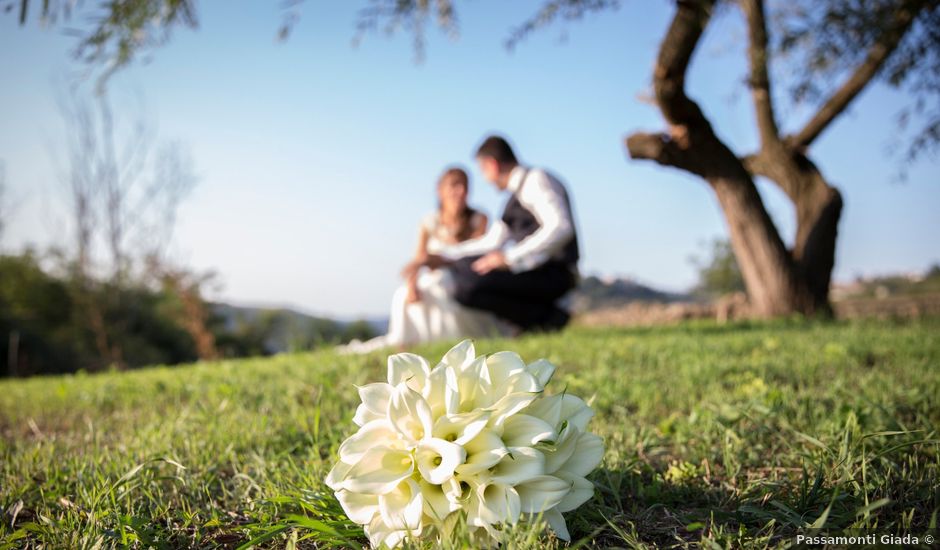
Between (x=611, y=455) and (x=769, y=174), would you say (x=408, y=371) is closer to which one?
(x=611, y=455)

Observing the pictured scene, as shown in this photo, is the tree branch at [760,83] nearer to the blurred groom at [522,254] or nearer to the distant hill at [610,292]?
the blurred groom at [522,254]

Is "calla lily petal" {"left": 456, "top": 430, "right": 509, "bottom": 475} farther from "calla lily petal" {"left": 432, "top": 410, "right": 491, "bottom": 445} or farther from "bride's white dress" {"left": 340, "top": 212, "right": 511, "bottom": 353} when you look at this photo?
"bride's white dress" {"left": 340, "top": 212, "right": 511, "bottom": 353}

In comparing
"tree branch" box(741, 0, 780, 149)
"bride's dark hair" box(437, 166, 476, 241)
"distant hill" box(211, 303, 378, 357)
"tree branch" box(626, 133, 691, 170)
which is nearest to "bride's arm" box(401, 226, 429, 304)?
"bride's dark hair" box(437, 166, 476, 241)

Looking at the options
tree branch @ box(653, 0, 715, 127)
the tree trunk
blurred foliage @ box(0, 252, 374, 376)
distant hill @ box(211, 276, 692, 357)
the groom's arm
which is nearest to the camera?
the groom's arm

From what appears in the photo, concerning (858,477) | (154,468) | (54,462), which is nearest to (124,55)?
(54,462)

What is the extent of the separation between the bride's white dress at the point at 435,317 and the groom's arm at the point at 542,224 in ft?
2.59

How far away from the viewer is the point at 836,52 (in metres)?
8.88

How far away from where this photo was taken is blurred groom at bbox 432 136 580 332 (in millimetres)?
6160

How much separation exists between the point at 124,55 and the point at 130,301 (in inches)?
427

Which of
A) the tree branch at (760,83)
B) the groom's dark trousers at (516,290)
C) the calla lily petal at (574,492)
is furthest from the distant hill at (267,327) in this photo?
the calla lily petal at (574,492)

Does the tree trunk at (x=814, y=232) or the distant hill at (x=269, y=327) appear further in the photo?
the distant hill at (x=269, y=327)

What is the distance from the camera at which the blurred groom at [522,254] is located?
20.2ft

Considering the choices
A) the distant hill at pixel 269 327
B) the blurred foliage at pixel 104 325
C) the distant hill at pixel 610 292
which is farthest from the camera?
the distant hill at pixel 610 292

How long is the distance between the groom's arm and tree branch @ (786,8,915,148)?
15.8 ft
